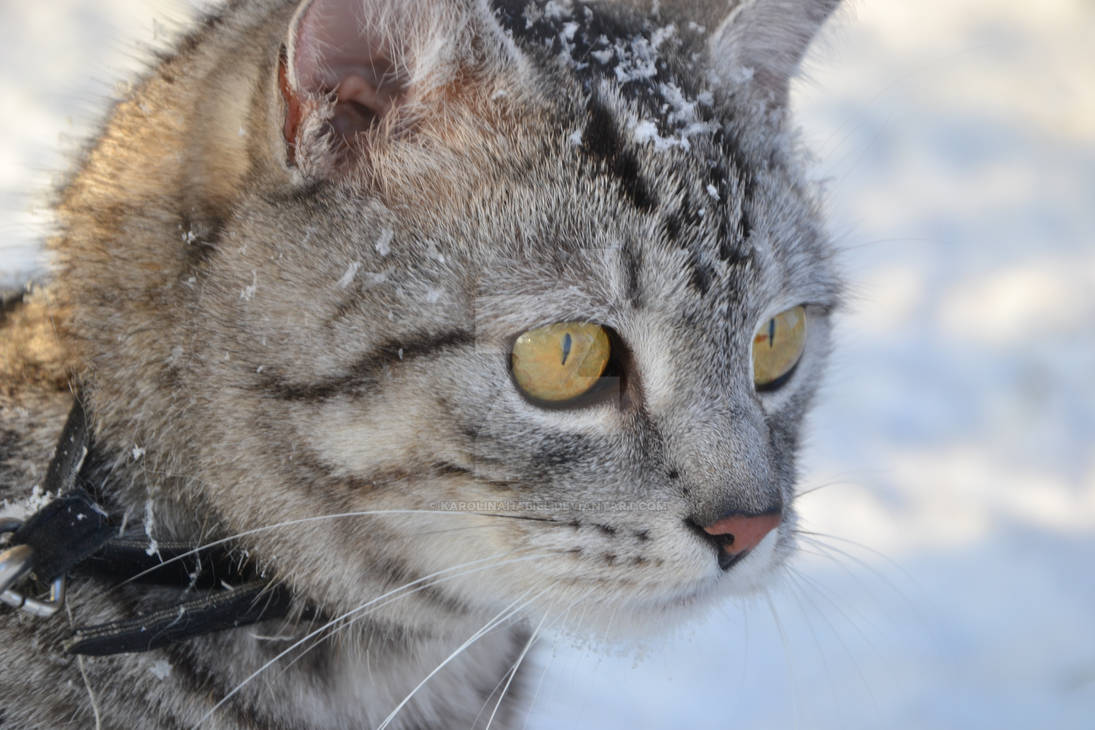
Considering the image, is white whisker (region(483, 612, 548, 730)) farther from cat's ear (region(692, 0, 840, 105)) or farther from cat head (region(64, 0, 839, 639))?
cat's ear (region(692, 0, 840, 105))

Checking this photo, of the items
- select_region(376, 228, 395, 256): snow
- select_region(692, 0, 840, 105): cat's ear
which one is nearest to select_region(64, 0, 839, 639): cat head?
A: select_region(376, 228, 395, 256): snow

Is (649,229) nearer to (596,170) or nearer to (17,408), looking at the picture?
(596,170)

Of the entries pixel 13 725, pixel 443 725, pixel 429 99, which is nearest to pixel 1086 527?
pixel 443 725

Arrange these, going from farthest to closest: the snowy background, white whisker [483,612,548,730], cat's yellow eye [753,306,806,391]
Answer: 1. the snowy background
2. cat's yellow eye [753,306,806,391]
3. white whisker [483,612,548,730]

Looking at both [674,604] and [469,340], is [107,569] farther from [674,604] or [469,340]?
[674,604]

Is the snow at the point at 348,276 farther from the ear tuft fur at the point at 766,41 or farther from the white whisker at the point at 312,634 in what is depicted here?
the ear tuft fur at the point at 766,41

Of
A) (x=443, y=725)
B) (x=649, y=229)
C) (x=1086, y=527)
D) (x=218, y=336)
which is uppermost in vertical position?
(x=649, y=229)

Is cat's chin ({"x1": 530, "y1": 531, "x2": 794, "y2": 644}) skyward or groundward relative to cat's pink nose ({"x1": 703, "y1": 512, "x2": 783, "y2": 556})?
groundward
